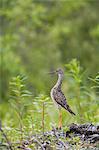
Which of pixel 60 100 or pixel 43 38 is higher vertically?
pixel 43 38

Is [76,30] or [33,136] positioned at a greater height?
[76,30]

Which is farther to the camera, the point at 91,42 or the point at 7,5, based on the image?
the point at 91,42

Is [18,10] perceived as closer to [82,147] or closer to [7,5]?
[7,5]

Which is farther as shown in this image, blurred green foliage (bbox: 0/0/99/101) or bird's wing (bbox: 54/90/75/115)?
blurred green foliage (bbox: 0/0/99/101)

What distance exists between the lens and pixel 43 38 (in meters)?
29.8

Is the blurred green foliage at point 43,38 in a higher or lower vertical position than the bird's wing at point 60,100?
higher

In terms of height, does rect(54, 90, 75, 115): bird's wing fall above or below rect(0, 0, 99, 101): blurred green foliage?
below

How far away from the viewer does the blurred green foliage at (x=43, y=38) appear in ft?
71.9

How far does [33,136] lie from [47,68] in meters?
21.4

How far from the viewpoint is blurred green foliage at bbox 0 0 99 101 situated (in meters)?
21.9

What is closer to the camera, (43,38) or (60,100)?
(60,100)

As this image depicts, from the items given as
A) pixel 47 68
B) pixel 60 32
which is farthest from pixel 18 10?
pixel 60 32

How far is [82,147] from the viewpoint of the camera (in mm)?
4551

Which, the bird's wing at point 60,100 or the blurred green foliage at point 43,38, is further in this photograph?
the blurred green foliage at point 43,38
